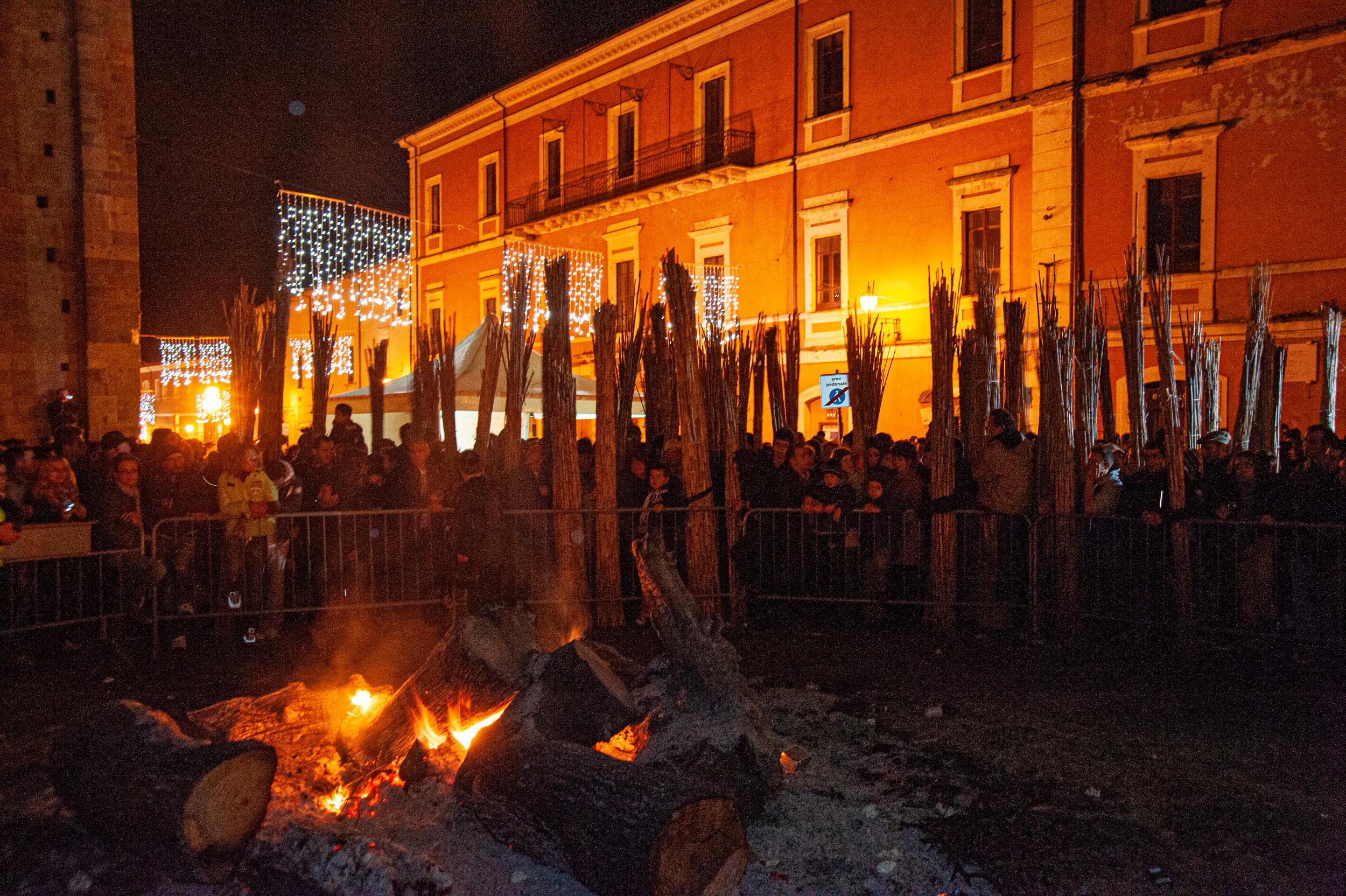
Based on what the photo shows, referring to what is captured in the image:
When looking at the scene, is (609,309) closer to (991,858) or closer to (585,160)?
(991,858)

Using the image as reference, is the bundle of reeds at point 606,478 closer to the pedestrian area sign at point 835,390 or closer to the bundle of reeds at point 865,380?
the bundle of reeds at point 865,380

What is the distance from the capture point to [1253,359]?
36.1 ft

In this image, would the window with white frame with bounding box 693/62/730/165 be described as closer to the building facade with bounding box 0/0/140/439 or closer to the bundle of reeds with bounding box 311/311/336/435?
the bundle of reeds with bounding box 311/311/336/435

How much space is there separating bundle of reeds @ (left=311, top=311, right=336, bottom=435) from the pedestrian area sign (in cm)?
759

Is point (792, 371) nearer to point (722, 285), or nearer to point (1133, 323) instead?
point (1133, 323)

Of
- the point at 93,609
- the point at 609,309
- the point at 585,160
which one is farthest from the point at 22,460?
the point at 585,160

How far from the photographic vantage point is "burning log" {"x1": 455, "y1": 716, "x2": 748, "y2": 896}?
11.6 ft

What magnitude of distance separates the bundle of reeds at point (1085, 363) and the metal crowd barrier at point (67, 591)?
26.3 feet

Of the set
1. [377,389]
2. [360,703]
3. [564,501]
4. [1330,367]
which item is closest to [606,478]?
[564,501]

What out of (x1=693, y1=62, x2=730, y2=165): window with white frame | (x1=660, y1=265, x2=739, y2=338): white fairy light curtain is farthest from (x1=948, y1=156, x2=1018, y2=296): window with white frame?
(x1=693, y1=62, x2=730, y2=165): window with white frame

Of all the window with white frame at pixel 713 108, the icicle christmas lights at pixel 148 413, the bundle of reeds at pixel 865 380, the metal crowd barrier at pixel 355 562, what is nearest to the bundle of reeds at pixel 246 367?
the metal crowd barrier at pixel 355 562

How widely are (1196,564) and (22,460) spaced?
9.76 metres

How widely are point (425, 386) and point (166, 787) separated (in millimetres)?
8998

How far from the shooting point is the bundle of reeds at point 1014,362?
31.9ft
